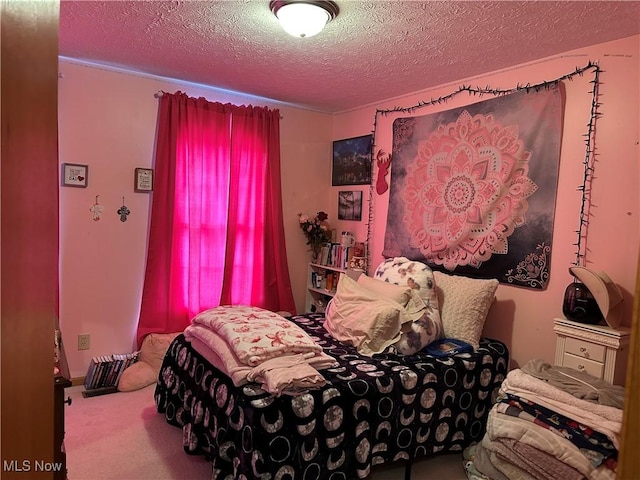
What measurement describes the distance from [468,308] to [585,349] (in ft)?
2.39

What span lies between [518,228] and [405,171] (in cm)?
113

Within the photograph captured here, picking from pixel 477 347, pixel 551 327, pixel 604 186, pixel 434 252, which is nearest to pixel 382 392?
pixel 477 347

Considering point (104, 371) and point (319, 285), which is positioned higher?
point (319, 285)

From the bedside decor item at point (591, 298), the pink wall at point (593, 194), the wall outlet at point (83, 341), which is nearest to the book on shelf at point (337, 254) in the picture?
the pink wall at point (593, 194)

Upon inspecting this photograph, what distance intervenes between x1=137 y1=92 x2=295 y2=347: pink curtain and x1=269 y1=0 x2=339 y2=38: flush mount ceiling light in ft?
5.63

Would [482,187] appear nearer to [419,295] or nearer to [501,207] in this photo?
[501,207]

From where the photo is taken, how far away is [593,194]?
2496 millimetres

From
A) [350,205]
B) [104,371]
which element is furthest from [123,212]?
[350,205]

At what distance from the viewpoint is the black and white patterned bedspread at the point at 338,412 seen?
6.43 feet

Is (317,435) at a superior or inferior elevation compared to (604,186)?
inferior

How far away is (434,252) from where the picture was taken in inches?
133

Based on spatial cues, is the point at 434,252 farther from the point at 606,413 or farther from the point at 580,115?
the point at 606,413

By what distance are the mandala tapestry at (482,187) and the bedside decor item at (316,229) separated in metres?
0.78

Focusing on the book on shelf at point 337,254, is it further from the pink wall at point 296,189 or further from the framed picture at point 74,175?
the framed picture at point 74,175
